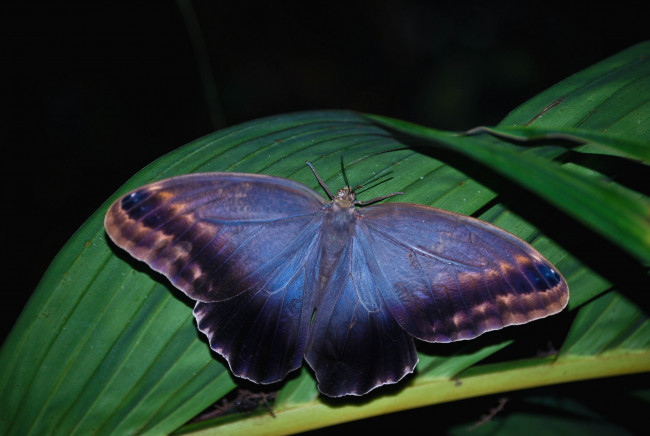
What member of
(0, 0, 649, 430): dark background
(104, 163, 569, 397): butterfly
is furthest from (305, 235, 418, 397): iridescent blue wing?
(0, 0, 649, 430): dark background

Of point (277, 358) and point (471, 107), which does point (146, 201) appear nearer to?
point (277, 358)

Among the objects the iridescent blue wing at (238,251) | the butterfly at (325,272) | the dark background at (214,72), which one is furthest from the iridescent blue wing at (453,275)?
the dark background at (214,72)

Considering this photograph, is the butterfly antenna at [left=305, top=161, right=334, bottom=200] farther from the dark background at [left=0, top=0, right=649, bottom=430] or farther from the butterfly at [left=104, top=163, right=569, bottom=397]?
the dark background at [left=0, top=0, right=649, bottom=430]

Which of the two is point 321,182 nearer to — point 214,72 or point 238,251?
point 238,251

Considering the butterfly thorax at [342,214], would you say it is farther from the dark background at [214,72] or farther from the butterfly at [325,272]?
the dark background at [214,72]

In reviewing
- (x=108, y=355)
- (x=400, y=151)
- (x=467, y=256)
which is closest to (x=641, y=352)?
(x=467, y=256)

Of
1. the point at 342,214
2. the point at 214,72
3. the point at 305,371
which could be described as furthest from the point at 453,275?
the point at 214,72
